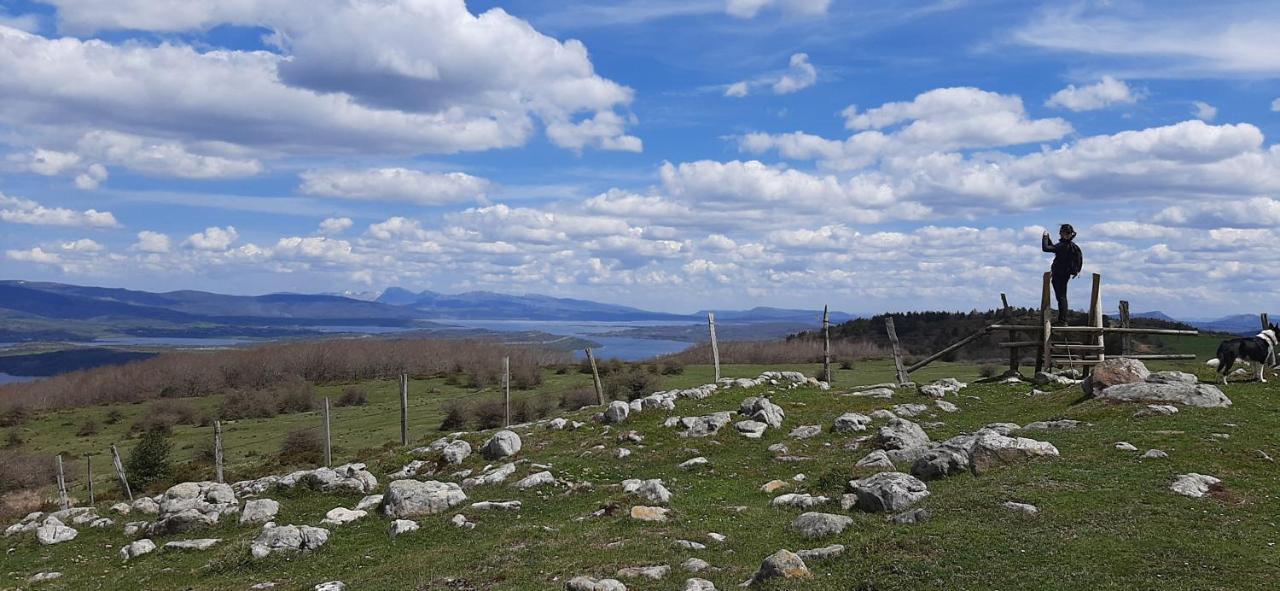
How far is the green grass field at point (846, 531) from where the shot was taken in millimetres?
12516

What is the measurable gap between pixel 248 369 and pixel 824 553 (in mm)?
152481

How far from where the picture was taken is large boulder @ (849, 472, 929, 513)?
55.0 feet

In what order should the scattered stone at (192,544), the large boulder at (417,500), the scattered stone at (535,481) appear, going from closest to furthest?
the scattered stone at (192,544), the large boulder at (417,500), the scattered stone at (535,481)

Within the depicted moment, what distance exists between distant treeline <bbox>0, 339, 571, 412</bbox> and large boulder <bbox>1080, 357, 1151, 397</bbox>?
103 metres

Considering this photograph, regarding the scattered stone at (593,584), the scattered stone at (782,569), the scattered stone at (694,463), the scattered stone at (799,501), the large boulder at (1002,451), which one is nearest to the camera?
the scattered stone at (782,569)

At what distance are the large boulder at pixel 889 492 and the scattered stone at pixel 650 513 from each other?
13.6 feet

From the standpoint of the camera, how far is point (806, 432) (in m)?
27.2

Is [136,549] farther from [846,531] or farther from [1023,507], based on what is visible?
[1023,507]

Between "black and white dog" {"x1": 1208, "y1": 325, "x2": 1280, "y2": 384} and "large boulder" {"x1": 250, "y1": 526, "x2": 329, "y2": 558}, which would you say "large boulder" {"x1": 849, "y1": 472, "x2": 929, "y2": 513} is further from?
"black and white dog" {"x1": 1208, "y1": 325, "x2": 1280, "y2": 384}

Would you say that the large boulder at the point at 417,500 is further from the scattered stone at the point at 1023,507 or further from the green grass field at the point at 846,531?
the scattered stone at the point at 1023,507

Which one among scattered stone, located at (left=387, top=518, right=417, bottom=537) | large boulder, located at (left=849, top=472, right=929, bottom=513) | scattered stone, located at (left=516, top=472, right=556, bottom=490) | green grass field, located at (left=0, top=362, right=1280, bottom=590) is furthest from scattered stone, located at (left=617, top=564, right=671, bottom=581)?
scattered stone, located at (left=516, top=472, right=556, bottom=490)

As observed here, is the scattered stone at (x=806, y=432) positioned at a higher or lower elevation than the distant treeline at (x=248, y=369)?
higher

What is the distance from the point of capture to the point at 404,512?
70.4 ft

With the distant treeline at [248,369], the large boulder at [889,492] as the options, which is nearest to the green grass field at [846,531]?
the large boulder at [889,492]
